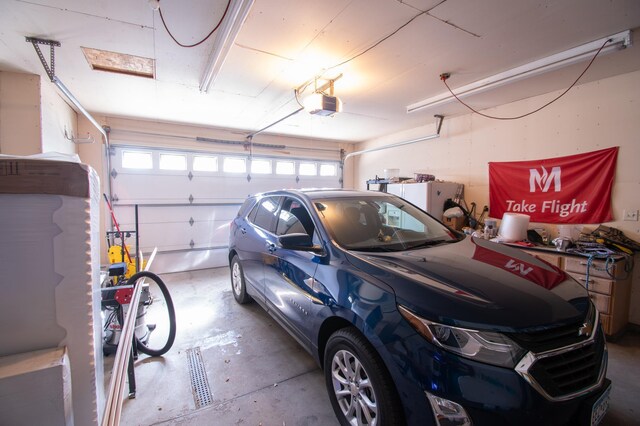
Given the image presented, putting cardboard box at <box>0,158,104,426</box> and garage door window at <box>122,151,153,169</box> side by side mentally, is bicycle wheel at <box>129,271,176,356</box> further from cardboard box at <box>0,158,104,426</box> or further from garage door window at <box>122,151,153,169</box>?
garage door window at <box>122,151,153,169</box>

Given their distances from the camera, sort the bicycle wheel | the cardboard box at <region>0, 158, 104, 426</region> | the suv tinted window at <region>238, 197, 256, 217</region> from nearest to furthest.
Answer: the cardboard box at <region>0, 158, 104, 426</region> → the bicycle wheel → the suv tinted window at <region>238, 197, 256, 217</region>

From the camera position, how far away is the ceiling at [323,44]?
2.07 m

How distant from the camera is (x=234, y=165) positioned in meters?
6.06

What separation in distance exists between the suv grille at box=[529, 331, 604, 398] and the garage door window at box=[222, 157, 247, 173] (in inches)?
233

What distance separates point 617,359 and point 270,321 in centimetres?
335

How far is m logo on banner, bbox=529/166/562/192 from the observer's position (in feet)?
11.9

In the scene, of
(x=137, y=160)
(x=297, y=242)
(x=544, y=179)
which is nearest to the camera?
(x=297, y=242)

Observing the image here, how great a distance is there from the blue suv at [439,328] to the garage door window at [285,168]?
184 inches

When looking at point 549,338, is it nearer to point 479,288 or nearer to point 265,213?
point 479,288

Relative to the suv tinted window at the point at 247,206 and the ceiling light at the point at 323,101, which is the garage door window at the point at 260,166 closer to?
the suv tinted window at the point at 247,206

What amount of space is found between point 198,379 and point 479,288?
7.06ft

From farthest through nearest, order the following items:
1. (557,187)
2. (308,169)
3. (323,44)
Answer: (308,169) < (557,187) < (323,44)

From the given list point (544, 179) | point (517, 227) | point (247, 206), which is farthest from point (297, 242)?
point (544, 179)

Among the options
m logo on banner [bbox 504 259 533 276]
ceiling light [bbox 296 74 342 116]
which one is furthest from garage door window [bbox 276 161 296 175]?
m logo on banner [bbox 504 259 533 276]
